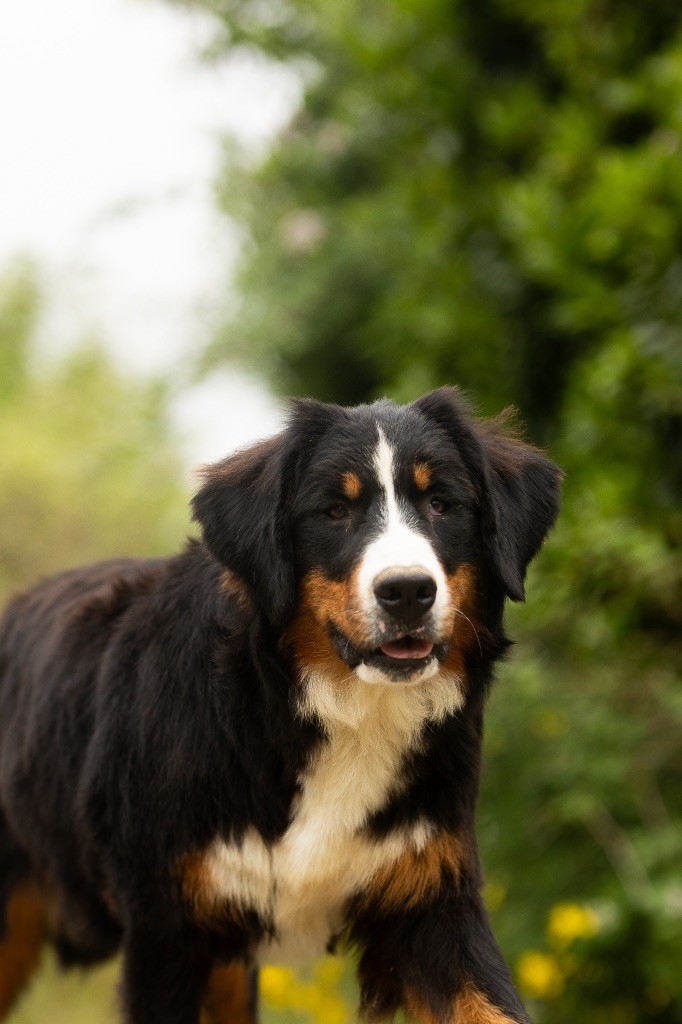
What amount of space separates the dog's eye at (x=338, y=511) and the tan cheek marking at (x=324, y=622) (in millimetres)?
154

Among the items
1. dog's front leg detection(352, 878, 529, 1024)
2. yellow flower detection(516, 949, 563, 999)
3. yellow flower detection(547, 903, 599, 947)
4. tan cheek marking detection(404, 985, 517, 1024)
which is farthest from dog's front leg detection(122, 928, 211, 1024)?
yellow flower detection(516, 949, 563, 999)

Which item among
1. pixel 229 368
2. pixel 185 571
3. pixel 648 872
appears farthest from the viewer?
pixel 229 368

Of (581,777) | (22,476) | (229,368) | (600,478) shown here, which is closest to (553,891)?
(581,777)

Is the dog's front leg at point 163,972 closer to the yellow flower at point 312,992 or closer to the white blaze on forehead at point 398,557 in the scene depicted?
the white blaze on forehead at point 398,557

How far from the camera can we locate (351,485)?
3598 millimetres

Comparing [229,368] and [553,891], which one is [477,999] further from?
[229,368]

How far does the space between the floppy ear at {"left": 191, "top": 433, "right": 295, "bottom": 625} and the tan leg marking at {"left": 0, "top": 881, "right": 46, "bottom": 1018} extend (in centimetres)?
197

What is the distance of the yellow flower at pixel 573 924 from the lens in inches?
214

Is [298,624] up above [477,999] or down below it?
above

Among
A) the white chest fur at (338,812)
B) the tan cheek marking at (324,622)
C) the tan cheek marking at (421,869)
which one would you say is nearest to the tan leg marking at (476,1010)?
the tan cheek marking at (421,869)

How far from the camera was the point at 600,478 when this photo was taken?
229 inches

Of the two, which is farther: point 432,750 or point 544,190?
point 544,190

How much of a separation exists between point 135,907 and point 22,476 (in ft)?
62.3

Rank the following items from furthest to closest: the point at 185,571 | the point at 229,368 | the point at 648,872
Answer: the point at 229,368, the point at 648,872, the point at 185,571
